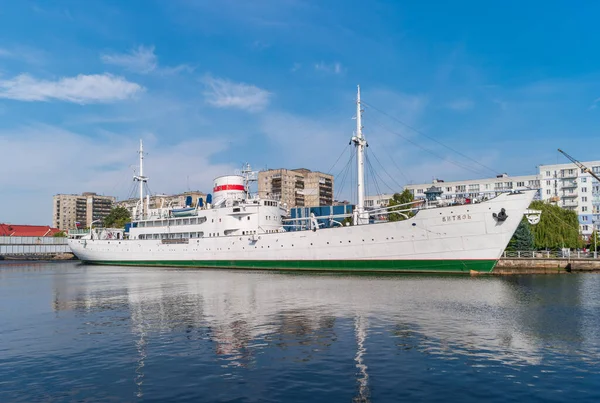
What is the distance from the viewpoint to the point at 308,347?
15.1m

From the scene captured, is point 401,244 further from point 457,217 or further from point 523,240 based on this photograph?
point 523,240

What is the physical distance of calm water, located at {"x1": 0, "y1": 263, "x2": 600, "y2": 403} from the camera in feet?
36.5

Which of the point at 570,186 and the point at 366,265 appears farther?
the point at 570,186

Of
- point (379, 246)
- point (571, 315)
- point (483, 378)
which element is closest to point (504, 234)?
point (379, 246)

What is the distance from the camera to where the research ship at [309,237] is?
37.8 metres

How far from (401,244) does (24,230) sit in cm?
12140

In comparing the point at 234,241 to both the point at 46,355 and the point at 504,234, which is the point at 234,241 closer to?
the point at 504,234

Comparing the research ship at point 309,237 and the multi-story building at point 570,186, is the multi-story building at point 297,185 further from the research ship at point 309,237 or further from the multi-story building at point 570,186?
the research ship at point 309,237

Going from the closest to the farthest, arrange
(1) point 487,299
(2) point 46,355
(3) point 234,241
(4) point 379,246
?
(2) point 46,355
(1) point 487,299
(4) point 379,246
(3) point 234,241

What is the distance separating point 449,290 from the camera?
94.2 ft

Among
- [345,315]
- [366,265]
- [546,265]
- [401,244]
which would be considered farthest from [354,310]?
[546,265]

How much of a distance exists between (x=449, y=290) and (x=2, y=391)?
24381 millimetres

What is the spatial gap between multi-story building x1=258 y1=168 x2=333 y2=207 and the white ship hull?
3319 inches

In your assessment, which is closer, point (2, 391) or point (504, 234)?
point (2, 391)
